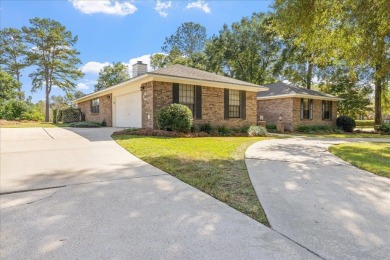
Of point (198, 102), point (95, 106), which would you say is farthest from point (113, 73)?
point (198, 102)

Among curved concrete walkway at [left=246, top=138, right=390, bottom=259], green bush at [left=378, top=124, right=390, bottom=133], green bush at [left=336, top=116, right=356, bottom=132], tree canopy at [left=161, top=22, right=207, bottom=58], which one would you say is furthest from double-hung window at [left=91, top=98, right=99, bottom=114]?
green bush at [left=378, top=124, right=390, bottom=133]

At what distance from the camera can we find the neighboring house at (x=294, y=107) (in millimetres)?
18734

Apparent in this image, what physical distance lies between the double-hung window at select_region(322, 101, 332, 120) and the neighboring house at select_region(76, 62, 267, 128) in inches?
349

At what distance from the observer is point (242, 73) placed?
101 feet

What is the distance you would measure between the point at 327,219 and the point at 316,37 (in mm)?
9000

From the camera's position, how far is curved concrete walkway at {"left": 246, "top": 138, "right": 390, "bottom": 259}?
2.35 metres

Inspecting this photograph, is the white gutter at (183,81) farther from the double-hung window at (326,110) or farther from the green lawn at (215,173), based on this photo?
the double-hung window at (326,110)

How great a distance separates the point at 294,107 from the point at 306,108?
5.74 feet

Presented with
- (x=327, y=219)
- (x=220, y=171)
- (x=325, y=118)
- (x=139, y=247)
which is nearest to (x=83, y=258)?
(x=139, y=247)

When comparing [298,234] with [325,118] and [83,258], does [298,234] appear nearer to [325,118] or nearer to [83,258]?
[83,258]

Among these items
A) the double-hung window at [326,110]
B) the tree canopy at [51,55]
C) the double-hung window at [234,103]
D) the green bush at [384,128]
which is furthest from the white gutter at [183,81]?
the tree canopy at [51,55]

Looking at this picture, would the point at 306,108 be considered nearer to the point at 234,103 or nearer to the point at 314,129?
the point at 314,129

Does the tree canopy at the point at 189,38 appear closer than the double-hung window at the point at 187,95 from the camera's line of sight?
No

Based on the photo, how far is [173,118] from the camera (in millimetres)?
11180
